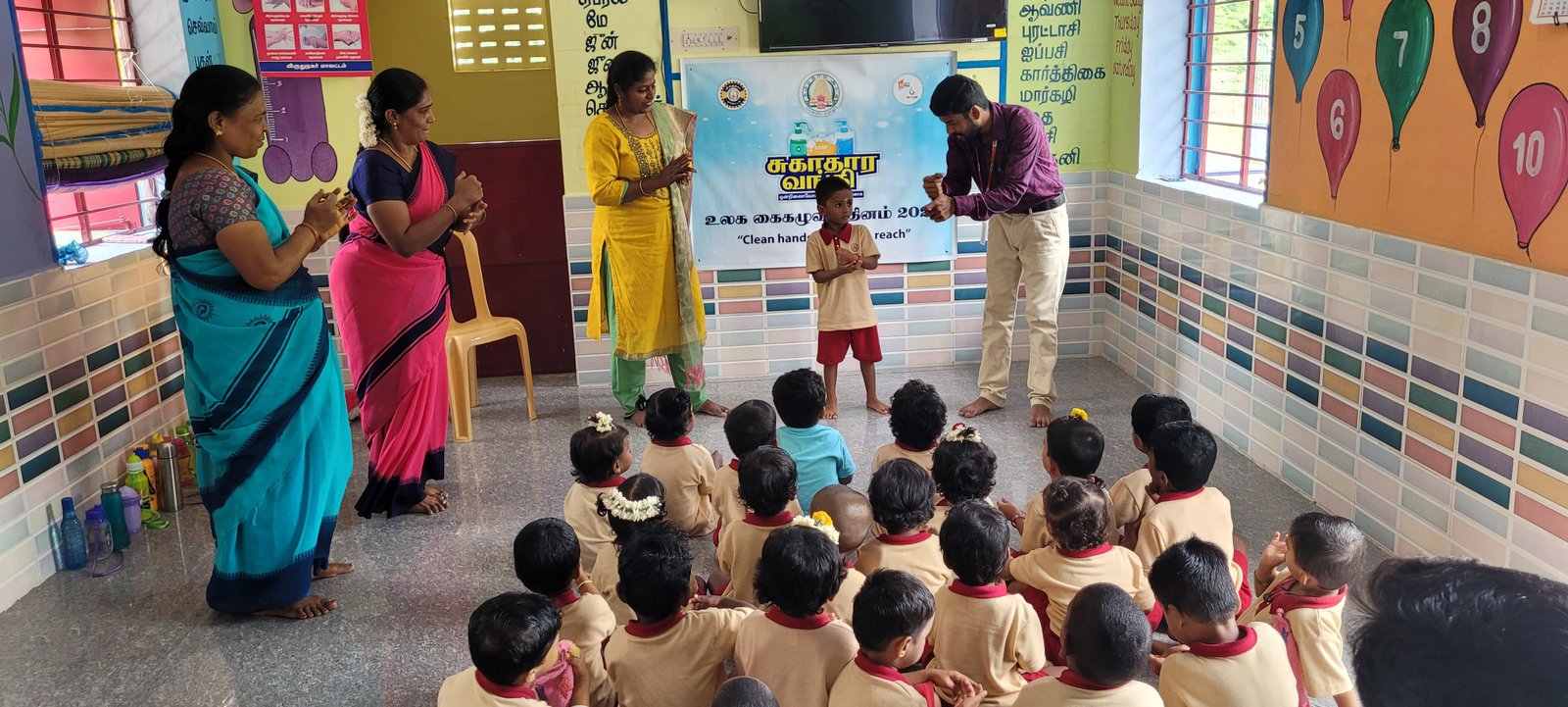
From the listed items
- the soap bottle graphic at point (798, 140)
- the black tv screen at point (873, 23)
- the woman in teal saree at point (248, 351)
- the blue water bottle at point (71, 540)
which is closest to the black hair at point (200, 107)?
the woman in teal saree at point (248, 351)

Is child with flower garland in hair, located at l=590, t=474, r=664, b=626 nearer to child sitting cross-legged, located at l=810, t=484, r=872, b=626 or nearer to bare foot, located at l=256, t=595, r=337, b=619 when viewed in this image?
child sitting cross-legged, located at l=810, t=484, r=872, b=626

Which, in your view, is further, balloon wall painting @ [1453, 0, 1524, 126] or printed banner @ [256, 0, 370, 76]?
printed banner @ [256, 0, 370, 76]

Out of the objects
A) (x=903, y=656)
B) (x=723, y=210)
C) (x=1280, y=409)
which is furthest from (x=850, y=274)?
(x=903, y=656)

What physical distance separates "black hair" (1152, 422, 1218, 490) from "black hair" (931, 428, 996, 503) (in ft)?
1.47

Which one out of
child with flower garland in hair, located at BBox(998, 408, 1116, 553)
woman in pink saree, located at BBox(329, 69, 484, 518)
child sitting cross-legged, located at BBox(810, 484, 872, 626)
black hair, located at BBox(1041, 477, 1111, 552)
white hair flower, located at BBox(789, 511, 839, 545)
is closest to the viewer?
white hair flower, located at BBox(789, 511, 839, 545)

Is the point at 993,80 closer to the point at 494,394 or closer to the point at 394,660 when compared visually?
the point at 494,394

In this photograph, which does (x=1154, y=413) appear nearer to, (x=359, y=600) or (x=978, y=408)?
(x=978, y=408)

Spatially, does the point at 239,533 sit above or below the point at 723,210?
below

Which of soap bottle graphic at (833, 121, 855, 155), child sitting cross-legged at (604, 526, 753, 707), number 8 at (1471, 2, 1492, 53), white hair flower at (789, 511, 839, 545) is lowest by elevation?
child sitting cross-legged at (604, 526, 753, 707)

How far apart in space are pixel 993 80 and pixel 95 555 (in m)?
4.25

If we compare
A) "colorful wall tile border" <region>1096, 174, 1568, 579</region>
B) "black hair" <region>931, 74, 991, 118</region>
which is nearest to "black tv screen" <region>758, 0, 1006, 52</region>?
"black hair" <region>931, 74, 991, 118</region>

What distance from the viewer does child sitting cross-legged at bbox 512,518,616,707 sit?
260 centimetres

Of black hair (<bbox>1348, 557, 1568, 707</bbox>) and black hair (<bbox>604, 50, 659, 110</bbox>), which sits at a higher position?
black hair (<bbox>604, 50, 659, 110</bbox>)

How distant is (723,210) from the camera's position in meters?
5.74
